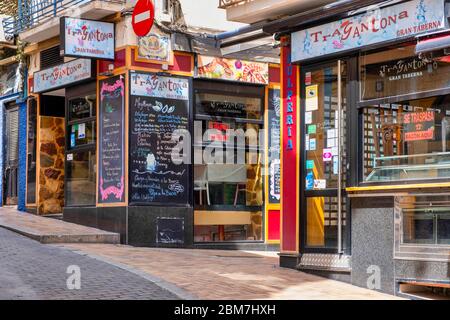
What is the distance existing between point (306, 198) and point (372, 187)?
4.82 ft

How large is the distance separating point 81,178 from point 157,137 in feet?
7.35

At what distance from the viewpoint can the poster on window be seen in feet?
32.1

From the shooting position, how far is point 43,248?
1216 cm

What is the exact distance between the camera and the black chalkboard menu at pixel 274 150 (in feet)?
53.0

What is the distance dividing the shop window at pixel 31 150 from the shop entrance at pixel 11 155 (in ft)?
3.42

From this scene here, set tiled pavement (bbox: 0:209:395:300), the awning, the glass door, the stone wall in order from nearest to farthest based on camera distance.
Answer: tiled pavement (bbox: 0:209:395:300), the awning, the glass door, the stone wall

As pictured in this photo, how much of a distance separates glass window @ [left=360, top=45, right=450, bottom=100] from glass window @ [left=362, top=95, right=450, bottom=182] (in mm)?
175

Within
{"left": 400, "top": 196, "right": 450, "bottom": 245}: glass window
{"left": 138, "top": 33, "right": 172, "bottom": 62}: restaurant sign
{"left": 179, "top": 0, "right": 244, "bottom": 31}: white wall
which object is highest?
{"left": 179, "top": 0, "right": 244, "bottom": 31}: white wall

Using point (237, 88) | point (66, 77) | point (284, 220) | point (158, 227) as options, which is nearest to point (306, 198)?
point (284, 220)

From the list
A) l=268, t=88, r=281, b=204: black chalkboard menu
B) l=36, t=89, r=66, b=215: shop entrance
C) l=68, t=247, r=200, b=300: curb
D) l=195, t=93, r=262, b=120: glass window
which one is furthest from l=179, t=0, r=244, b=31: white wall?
l=68, t=247, r=200, b=300: curb

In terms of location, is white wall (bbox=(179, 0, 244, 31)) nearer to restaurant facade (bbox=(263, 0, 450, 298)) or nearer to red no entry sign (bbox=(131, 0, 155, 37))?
red no entry sign (bbox=(131, 0, 155, 37))

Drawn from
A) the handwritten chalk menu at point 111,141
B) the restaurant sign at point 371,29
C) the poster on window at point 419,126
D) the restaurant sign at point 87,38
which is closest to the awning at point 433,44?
the restaurant sign at point 371,29

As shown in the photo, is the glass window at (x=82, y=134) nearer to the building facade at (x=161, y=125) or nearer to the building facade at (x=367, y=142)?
the building facade at (x=161, y=125)
